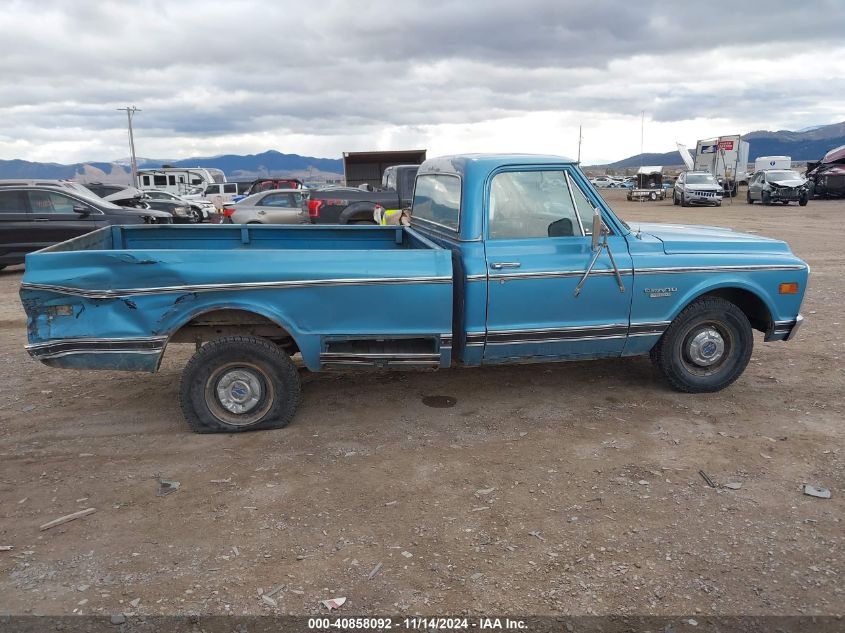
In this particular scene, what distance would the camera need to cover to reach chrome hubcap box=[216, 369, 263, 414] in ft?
14.6

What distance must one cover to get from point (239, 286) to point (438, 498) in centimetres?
188

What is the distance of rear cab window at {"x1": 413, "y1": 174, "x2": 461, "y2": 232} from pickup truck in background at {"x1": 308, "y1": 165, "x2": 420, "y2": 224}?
665cm

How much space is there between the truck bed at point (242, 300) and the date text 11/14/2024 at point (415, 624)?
200 cm

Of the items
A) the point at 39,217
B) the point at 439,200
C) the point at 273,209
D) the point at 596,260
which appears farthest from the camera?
the point at 273,209

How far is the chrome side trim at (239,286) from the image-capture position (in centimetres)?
407

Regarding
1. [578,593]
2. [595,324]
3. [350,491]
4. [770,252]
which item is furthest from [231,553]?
[770,252]

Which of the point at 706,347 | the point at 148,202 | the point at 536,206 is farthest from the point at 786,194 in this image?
the point at 536,206

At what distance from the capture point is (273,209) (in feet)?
50.3

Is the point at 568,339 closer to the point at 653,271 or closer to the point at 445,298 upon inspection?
the point at 653,271

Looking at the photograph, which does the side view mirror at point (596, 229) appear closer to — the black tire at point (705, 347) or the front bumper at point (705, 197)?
the black tire at point (705, 347)

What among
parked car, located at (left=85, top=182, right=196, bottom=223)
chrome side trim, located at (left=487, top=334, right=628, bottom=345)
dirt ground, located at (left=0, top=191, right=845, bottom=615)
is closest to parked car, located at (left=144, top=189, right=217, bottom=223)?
parked car, located at (left=85, top=182, right=196, bottom=223)

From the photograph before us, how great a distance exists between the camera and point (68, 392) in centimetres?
534

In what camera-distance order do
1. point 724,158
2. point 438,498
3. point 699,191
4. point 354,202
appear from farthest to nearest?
1. point 724,158
2. point 699,191
3. point 354,202
4. point 438,498

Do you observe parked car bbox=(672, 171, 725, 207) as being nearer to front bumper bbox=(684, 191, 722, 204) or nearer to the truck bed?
front bumper bbox=(684, 191, 722, 204)
